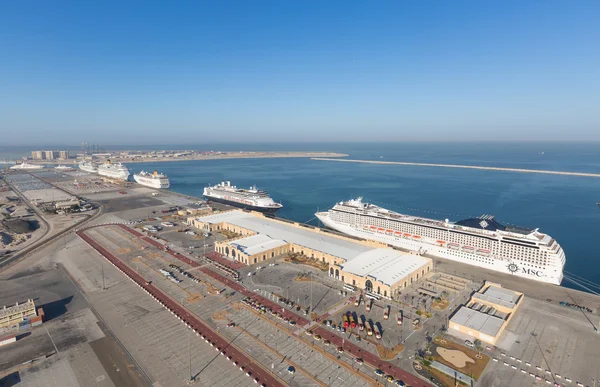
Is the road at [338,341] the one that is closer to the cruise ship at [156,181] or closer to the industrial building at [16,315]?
the industrial building at [16,315]

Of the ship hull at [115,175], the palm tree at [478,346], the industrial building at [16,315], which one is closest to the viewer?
the palm tree at [478,346]

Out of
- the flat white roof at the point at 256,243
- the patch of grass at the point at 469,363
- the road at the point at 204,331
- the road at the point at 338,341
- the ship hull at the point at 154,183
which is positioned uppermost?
the ship hull at the point at 154,183

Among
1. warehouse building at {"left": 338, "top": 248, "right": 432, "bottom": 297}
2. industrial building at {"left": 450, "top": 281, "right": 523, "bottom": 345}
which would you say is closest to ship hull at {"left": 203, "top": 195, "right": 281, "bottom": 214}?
warehouse building at {"left": 338, "top": 248, "right": 432, "bottom": 297}

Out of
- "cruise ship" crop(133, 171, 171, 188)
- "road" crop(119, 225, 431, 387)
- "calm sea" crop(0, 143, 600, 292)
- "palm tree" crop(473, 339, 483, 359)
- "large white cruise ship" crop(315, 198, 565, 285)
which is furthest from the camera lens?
"cruise ship" crop(133, 171, 171, 188)

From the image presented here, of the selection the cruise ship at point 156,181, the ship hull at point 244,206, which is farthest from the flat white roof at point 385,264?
the cruise ship at point 156,181

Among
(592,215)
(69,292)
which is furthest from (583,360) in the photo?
(592,215)

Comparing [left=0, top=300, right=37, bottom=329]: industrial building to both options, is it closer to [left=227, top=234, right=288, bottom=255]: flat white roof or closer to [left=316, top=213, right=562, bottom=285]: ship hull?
[left=227, top=234, right=288, bottom=255]: flat white roof

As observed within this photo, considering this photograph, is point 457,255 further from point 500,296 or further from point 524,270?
point 500,296
